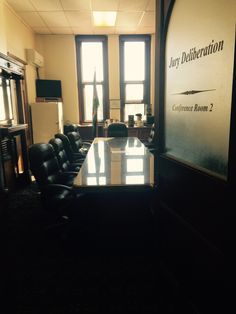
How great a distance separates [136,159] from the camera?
2.78 m

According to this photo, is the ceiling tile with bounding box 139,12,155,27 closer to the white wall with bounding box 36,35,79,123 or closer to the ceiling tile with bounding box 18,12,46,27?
the white wall with bounding box 36,35,79,123

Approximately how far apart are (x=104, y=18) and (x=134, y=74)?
1.80 m

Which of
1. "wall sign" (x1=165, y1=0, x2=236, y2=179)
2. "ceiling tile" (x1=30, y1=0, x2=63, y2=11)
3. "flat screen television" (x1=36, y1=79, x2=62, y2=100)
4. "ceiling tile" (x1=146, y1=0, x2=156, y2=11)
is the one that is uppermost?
"ceiling tile" (x1=146, y1=0, x2=156, y2=11)

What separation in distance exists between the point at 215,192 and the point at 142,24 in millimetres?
5543

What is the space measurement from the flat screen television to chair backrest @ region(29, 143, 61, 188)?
4.10 m

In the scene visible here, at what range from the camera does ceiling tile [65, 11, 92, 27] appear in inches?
192

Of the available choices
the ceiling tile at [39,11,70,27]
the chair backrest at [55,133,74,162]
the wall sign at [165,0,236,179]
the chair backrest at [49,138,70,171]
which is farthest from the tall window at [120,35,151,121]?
the wall sign at [165,0,236,179]

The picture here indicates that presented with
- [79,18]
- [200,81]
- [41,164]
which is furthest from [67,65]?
[200,81]

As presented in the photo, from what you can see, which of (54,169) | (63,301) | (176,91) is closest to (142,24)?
(54,169)

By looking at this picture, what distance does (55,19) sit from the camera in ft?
17.0

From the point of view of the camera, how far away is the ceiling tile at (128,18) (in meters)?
5.00

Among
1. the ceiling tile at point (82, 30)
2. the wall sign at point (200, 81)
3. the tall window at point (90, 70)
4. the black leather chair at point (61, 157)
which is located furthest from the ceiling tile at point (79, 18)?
the wall sign at point (200, 81)

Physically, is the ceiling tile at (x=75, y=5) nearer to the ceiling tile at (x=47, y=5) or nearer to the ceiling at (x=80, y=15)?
the ceiling at (x=80, y=15)

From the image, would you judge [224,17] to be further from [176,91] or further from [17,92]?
[17,92]
